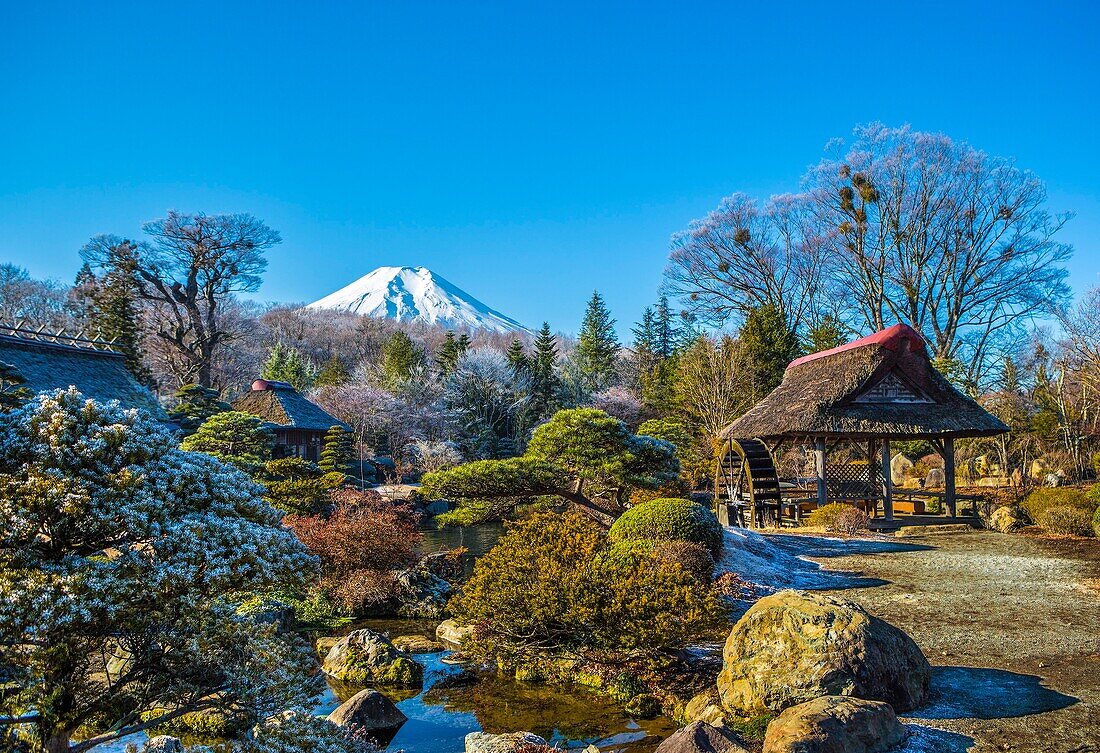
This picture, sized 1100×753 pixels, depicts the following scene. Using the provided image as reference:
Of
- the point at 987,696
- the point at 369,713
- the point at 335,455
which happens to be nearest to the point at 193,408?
the point at 335,455

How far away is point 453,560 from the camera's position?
13953mm

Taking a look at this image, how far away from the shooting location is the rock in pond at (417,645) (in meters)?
9.45

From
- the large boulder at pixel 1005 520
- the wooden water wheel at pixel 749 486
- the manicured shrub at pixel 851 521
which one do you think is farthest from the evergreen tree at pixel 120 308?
the large boulder at pixel 1005 520

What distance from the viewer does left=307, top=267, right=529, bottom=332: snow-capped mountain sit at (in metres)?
145

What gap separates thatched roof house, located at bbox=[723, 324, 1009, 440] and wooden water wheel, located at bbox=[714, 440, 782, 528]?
22.1 inches

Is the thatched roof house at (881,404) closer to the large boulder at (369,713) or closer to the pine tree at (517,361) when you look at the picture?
the large boulder at (369,713)

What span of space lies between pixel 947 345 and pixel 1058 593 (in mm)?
23414

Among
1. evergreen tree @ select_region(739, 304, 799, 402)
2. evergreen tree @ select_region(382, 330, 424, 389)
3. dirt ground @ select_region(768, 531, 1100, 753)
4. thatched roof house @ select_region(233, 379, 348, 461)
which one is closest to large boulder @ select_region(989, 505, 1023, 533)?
dirt ground @ select_region(768, 531, 1100, 753)

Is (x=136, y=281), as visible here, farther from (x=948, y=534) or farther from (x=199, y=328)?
(x=948, y=534)

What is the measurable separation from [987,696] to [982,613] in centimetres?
348

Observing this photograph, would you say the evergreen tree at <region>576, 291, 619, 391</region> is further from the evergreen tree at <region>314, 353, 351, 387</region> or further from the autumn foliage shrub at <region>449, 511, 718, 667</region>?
the autumn foliage shrub at <region>449, 511, 718, 667</region>

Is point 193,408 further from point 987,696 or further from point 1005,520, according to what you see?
point 1005,520

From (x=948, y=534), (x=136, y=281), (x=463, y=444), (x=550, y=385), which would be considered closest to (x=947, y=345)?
(x=948, y=534)

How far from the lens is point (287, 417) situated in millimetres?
29469
